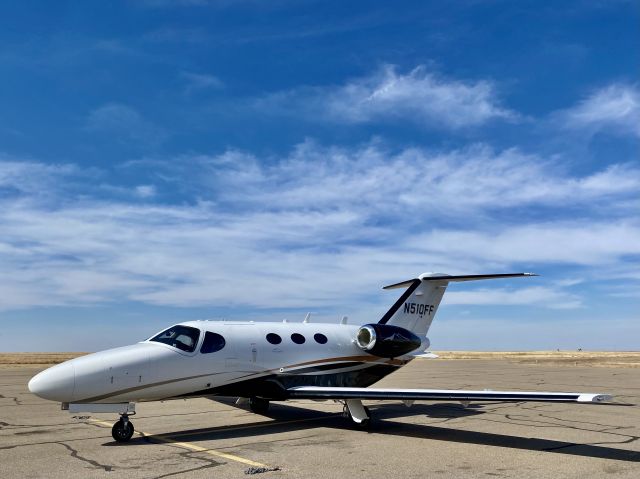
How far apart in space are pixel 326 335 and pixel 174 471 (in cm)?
776

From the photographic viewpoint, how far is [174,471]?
8727mm

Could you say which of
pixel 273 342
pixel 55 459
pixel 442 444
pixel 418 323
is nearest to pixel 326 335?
pixel 273 342

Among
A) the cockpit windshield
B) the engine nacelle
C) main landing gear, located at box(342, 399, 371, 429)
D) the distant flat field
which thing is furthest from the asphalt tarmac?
the distant flat field

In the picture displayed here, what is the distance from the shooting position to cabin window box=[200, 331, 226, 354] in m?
13.2

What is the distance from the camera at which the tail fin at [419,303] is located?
18.1m

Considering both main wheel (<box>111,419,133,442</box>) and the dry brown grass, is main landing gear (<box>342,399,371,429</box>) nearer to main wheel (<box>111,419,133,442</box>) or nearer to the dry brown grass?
main wheel (<box>111,419,133,442</box>)

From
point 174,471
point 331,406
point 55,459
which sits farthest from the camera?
point 331,406

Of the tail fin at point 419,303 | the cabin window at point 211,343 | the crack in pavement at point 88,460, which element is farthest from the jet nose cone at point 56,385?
the tail fin at point 419,303

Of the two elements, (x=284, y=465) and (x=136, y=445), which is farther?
(x=136, y=445)

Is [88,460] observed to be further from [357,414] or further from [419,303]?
[419,303]

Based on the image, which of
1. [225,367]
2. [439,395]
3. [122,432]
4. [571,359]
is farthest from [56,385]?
[571,359]

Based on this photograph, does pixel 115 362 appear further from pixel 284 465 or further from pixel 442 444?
pixel 442 444

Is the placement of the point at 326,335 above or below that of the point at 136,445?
above

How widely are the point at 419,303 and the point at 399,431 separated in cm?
622
